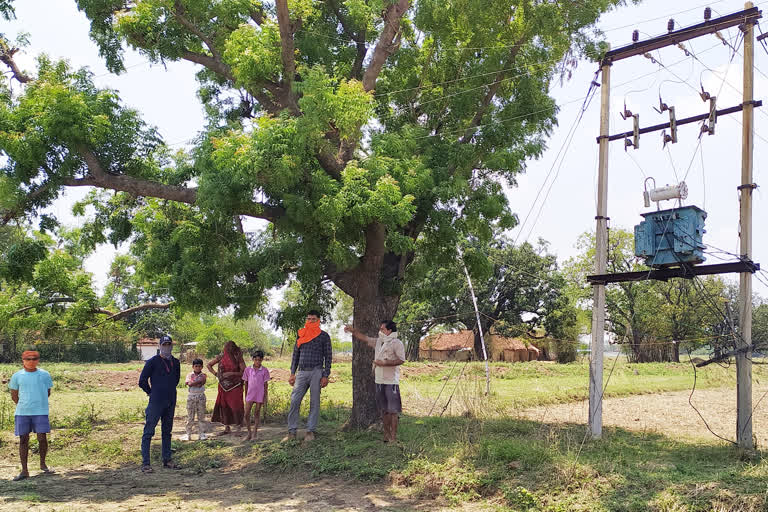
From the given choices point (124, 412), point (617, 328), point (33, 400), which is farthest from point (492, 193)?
point (617, 328)

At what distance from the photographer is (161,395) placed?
31.5 ft

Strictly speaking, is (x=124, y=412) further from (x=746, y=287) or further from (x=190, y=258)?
(x=746, y=287)

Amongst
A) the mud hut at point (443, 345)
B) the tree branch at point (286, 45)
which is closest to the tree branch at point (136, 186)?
the tree branch at point (286, 45)

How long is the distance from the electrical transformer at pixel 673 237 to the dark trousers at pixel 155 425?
23.9 ft

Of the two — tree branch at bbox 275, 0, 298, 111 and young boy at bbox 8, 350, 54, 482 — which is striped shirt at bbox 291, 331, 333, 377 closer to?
young boy at bbox 8, 350, 54, 482

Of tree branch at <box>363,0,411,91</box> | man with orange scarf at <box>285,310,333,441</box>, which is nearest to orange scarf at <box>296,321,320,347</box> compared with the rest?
man with orange scarf at <box>285,310,333,441</box>

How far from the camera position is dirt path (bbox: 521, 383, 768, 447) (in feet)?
38.2

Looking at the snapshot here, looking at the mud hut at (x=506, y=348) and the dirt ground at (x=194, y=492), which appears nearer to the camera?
the dirt ground at (x=194, y=492)

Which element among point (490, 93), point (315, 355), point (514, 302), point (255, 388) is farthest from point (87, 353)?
point (490, 93)

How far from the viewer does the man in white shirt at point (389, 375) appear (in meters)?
9.66

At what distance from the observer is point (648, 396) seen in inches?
798

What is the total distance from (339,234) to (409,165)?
1607mm

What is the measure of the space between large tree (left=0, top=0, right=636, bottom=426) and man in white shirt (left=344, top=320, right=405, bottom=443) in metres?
1.62

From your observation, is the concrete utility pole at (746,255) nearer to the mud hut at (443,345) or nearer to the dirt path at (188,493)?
the dirt path at (188,493)
